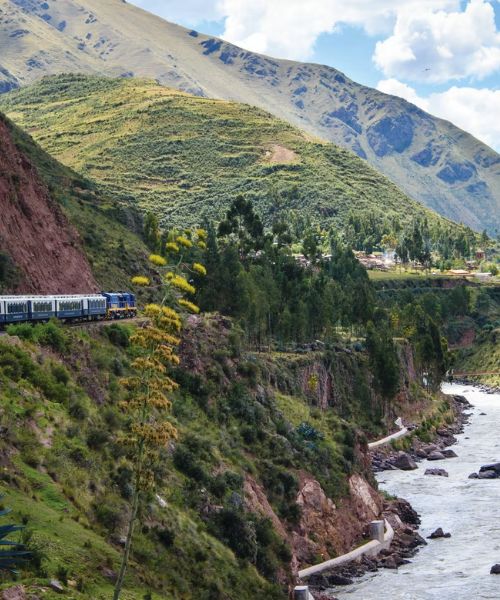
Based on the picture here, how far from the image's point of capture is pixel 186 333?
67.4 meters

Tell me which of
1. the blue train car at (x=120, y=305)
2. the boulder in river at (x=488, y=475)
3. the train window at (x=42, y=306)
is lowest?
the boulder in river at (x=488, y=475)

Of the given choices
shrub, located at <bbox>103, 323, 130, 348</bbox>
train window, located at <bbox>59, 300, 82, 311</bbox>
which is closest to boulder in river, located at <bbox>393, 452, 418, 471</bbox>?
train window, located at <bbox>59, 300, 82, 311</bbox>

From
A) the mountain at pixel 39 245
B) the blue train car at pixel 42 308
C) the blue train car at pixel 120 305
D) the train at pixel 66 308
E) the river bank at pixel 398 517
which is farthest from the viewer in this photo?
the blue train car at pixel 120 305

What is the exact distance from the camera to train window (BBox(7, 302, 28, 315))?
56281 millimetres

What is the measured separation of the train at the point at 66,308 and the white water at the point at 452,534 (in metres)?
25.8

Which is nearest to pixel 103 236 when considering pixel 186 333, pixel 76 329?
pixel 186 333

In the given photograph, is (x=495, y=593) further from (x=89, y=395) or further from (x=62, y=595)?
(x=62, y=595)

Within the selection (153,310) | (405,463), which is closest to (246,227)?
(405,463)

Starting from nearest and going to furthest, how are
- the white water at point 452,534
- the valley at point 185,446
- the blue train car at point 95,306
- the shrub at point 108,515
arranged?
the valley at point 185,446, the shrub at point 108,515, the white water at point 452,534, the blue train car at point 95,306

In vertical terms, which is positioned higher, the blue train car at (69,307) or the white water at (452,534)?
the blue train car at (69,307)

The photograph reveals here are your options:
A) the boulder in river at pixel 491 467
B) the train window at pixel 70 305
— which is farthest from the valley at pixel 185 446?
the boulder in river at pixel 491 467

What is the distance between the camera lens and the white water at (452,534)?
58.7 m

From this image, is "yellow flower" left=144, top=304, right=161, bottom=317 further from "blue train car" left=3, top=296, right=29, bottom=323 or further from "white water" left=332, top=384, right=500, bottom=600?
"white water" left=332, top=384, right=500, bottom=600

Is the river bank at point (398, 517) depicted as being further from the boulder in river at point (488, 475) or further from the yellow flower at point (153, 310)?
the yellow flower at point (153, 310)
